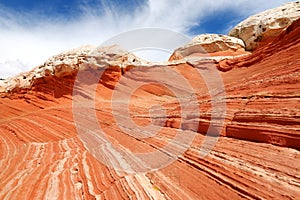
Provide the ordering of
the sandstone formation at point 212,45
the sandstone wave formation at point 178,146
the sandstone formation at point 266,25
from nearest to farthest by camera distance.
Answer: the sandstone wave formation at point 178,146 < the sandstone formation at point 266,25 < the sandstone formation at point 212,45

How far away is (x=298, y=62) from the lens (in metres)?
5.16

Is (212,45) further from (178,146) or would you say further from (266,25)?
(178,146)

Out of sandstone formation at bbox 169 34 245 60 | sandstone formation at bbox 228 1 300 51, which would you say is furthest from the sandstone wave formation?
sandstone formation at bbox 169 34 245 60

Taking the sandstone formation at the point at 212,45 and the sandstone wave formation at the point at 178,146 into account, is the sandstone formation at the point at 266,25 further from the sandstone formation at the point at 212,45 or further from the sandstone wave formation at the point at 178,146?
the sandstone wave formation at the point at 178,146

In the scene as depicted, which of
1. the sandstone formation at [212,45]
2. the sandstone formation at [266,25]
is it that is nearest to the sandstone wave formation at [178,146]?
the sandstone formation at [266,25]

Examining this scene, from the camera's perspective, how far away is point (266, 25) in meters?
18.6

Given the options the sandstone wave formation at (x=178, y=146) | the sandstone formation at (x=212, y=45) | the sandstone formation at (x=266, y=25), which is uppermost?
the sandstone formation at (x=266, y=25)

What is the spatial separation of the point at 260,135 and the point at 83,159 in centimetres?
419

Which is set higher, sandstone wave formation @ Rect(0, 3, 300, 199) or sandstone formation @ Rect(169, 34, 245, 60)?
sandstone formation @ Rect(169, 34, 245, 60)

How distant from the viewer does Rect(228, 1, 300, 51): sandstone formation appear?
17.9 metres

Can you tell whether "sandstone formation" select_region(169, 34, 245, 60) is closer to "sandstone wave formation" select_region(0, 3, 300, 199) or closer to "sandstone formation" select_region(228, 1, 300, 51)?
"sandstone formation" select_region(228, 1, 300, 51)

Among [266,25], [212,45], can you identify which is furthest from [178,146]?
[212,45]

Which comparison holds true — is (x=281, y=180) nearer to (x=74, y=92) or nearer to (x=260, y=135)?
(x=260, y=135)

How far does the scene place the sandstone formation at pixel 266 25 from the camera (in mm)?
17859
